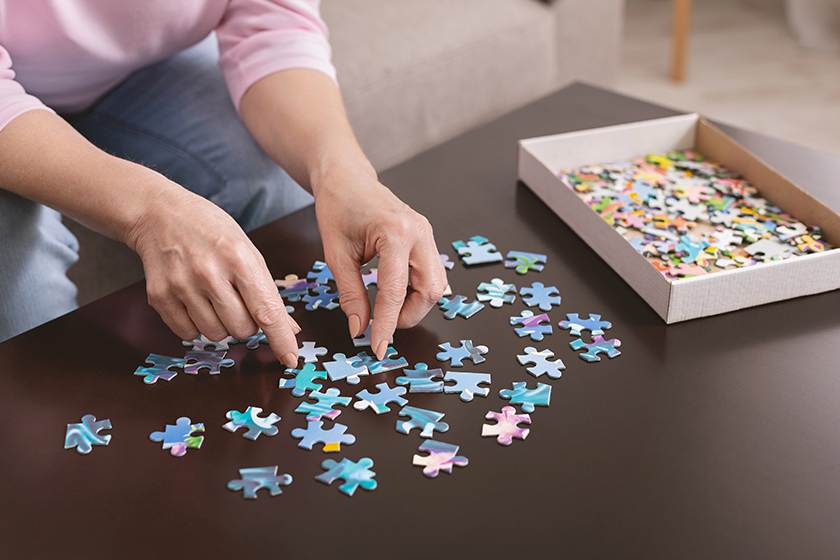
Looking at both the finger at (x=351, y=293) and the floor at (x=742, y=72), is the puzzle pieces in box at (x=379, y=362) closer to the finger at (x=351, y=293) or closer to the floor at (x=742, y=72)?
the finger at (x=351, y=293)

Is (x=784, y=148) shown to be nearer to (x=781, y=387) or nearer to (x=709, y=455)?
(x=781, y=387)

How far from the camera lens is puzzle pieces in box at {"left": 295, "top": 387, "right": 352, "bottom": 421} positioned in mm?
718

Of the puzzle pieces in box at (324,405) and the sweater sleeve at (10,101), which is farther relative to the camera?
the sweater sleeve at (10,101)

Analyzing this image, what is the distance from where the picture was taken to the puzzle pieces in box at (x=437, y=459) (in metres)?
0.66

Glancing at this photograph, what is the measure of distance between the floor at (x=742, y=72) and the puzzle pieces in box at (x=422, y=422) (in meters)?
2.40

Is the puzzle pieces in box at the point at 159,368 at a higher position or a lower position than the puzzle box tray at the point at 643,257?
lower

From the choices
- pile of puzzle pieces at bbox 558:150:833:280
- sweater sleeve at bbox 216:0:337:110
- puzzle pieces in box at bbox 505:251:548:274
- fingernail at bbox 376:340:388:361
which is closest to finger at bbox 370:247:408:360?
fingernail at bbox 376:340:388:361

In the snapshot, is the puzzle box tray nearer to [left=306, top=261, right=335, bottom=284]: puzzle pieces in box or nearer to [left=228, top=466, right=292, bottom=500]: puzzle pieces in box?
[left=306, top=261, right=335, bottom=284]: puzzle pieces in box

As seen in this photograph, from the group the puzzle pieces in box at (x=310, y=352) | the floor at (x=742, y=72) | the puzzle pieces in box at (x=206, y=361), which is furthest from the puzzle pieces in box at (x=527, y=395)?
the floor at (x=742, y=72)

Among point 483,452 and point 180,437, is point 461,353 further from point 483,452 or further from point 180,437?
point 180,437

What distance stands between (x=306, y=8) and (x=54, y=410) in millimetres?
774

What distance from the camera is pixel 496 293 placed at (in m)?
0.91

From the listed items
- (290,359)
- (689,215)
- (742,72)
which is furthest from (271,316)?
(742,72)

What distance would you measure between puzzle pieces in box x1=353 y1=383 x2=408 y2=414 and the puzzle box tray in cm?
34
